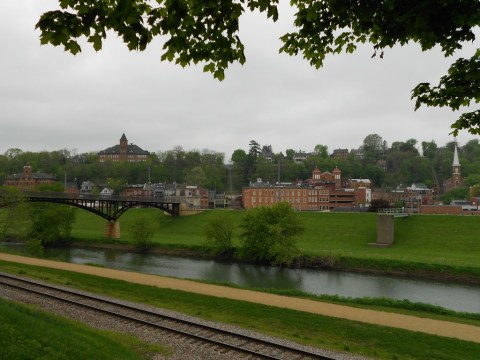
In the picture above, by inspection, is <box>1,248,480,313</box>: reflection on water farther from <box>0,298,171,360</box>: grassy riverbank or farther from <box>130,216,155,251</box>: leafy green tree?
<box>0,298,171,360</box>: grassy riverbank

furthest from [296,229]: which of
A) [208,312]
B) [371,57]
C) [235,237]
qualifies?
[371,57]

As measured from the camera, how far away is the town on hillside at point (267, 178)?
110 metres

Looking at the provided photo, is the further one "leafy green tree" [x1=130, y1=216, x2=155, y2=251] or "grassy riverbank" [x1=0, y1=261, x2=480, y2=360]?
"leafy green tree" [x1=130, y1=216, x2=155, y2=251]

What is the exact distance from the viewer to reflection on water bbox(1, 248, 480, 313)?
31.7 meters

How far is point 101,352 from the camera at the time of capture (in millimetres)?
10344

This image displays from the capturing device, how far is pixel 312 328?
55.7ft

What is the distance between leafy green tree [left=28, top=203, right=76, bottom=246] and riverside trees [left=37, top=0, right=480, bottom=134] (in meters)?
60.1

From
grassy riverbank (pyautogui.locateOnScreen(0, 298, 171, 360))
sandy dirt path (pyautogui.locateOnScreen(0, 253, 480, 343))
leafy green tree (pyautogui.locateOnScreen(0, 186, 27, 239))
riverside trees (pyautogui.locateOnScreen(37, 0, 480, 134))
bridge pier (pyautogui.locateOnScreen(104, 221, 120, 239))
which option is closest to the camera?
riverside trees (pyautogui.locateOnScreen(37, 0, 480, 134))

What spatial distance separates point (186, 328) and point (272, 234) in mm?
29741

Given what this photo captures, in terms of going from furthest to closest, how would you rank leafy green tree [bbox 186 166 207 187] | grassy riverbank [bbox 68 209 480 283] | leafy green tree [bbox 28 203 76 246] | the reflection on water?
leafy green tree [bbox 186 166 207 187]
leafy green tree [bbox 28 203 76 246]
grassy riverbank [bbox 68 209 480 283]
the reflection on water

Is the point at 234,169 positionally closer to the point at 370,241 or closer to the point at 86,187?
the point at 86,187

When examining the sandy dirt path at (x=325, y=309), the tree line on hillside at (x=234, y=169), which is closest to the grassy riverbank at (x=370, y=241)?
the sandy dirt path at (x=325, y=309)

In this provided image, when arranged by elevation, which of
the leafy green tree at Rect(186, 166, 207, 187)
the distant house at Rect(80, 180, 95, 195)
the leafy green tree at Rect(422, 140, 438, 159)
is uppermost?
the leafy green tree at Rect(422, 140, 438, 159)

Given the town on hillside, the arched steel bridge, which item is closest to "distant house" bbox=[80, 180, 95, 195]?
the town on hillside
